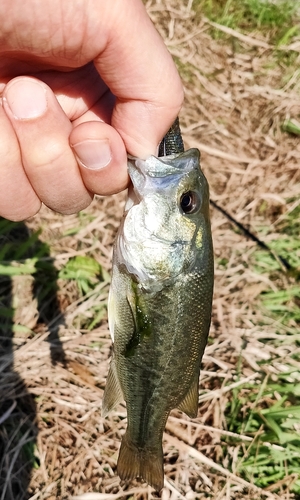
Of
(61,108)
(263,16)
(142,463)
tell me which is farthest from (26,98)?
(263,16)

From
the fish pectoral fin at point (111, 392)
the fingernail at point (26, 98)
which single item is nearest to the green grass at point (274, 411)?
the fish pectoral fin at point (111, 392)

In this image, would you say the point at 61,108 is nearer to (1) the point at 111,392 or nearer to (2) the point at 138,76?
(2) the point at 138,76

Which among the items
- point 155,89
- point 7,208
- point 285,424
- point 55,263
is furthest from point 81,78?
point 285,424

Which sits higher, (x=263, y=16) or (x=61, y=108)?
(x=61, y=108)

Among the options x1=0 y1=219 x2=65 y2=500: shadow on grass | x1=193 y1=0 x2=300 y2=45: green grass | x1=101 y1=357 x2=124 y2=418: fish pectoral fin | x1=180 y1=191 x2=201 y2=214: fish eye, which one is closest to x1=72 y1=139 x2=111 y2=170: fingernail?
x1=180 y1=191 x2=201 y2=214: fish eye

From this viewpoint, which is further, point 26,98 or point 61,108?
point 61,108

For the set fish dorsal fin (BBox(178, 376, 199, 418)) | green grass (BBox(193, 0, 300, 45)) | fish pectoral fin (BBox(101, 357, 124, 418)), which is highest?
fish pectoral fin (BBox(101, 357, 124, 418))

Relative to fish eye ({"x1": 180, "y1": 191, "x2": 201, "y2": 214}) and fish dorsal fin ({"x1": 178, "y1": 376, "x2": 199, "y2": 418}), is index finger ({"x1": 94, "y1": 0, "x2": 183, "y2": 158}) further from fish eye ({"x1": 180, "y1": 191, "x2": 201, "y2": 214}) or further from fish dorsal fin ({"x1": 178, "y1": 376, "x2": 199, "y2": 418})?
fish dorsal fin ({"x1": 178, "y1": 376, "x2": 199, "y2": 418})
